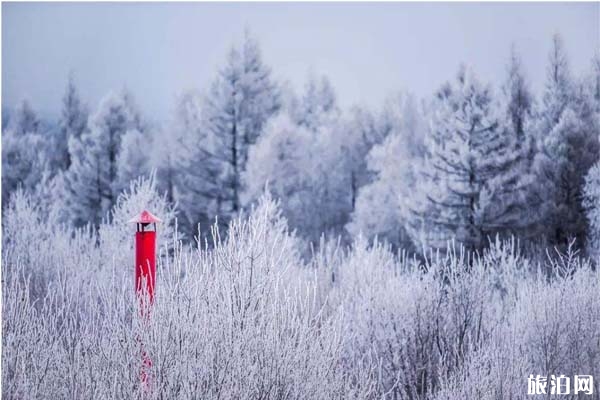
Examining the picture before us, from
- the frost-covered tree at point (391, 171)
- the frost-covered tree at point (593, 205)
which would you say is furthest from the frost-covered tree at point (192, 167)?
the frost-covered tree at point (593, 205)

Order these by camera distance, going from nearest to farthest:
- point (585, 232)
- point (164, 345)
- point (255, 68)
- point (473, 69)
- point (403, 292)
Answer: point (164, 345) < point (403, 292) < point (585, 232) < point (473, 69) < point (255, 68)

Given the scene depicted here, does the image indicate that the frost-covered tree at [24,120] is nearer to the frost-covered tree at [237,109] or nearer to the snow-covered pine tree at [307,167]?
the frost-covered tree at [237,109]

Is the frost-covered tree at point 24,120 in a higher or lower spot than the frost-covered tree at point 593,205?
higher

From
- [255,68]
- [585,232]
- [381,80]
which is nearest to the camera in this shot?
[585,232]

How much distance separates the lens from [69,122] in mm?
10289

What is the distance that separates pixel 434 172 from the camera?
10.2 meters

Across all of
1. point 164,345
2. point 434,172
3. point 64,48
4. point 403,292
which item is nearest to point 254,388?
point 164,345

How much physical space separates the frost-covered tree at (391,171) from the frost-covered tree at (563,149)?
2.03m

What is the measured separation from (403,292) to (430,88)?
15.7 ft

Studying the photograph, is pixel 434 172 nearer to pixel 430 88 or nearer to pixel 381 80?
pixel 430 88

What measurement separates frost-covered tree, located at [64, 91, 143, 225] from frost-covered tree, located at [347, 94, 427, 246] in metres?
3.89

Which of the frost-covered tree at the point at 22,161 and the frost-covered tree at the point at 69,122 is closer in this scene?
the frost-covered tree at the point at 69,122

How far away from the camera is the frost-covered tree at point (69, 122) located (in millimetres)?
8909

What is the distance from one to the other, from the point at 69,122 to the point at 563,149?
7275 mm
